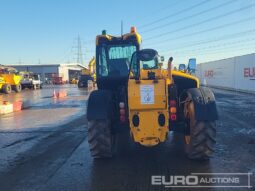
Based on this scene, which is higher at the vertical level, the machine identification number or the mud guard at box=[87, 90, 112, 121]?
the machine identification number

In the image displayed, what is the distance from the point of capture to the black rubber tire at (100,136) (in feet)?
20.8

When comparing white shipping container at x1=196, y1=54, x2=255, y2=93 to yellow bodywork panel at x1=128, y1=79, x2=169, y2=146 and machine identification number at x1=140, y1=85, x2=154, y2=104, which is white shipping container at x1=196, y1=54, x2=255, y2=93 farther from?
machine identification number at x1=140, y1=85, x2=154, y2=104

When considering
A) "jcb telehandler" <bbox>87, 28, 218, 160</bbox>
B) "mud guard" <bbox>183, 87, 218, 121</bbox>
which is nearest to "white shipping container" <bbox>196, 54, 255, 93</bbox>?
"jcb telehandler" <bbox>87, 28, 218, 160</bbox>

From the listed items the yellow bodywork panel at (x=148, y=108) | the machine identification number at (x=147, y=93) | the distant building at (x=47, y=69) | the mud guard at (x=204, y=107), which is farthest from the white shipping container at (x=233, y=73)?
the distant building at (x=47, y=69)

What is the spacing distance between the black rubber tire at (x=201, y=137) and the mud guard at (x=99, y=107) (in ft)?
5.57

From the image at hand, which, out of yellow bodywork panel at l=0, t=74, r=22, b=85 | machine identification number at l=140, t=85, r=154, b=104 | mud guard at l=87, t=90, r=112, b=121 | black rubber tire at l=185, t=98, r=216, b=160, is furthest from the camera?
yellow bodywork panel at l=0, t=74, r=22, b=85

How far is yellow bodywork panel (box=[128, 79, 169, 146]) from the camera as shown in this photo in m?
5.98

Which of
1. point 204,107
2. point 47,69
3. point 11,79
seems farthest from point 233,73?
point 47,69

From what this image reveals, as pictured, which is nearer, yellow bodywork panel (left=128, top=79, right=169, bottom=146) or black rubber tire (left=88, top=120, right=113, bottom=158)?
yellow bodywork panel (left=128, top=79, right=169, bottom=146)

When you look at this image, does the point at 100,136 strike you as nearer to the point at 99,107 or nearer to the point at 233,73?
the point at 99,107

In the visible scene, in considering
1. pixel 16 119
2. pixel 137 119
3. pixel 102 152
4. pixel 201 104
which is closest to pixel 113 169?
pixel 102 152

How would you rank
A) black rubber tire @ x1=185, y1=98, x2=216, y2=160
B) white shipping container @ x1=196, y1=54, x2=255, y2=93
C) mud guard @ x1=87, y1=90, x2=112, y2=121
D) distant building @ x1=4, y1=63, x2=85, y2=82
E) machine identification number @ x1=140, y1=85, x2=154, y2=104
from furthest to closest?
1. distant building @ x1=4, y1=63, x2=85, y2=82
2. white shipping container @ x1=196, y1=54, x2=255, y2=93
3. mud guard @ x1=87, y1=90, x2=112, y2=121
4. black rubber tire @ x1=185, y1=98, x2=216, y2=160
5. machine identification number @ x1=140, y1=85, x2=154, y2=104

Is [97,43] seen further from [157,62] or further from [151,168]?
[151,168]

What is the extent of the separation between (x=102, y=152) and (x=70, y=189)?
1.49 metres
